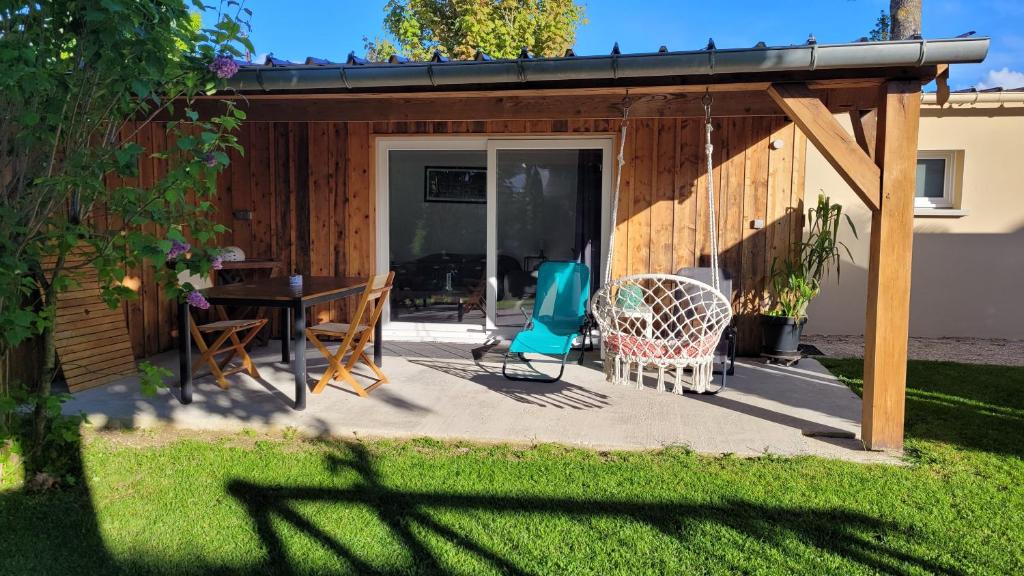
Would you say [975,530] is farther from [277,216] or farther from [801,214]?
[277,216]

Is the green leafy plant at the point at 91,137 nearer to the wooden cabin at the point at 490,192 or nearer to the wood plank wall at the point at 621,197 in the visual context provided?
the wooden cabin at the point at 490,192

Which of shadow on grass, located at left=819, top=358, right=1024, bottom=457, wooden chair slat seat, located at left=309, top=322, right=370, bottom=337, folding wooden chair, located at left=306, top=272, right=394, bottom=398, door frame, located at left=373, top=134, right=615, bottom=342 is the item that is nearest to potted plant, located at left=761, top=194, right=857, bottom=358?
shadow on grass, located at left=819, top=358, right=1024, bottom=457

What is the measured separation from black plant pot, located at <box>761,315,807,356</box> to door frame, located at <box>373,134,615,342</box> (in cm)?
163

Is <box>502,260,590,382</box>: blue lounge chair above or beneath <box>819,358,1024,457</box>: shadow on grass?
above

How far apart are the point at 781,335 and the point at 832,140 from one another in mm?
2860

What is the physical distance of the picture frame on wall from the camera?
6.98 m

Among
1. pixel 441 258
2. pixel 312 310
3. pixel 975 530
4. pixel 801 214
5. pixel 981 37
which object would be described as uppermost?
pixel 981 37

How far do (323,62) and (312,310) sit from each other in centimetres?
349

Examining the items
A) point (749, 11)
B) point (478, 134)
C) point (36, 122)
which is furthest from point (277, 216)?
point (749, 11)

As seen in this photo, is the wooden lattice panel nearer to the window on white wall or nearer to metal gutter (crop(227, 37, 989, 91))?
metal gutter (crop(227, 37, 989, 91))

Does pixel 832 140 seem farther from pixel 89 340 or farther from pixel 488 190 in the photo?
pixel 89 340

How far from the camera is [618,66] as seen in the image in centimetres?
351

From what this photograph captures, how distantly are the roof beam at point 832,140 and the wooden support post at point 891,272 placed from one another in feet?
0.21

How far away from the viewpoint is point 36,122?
2326mm
